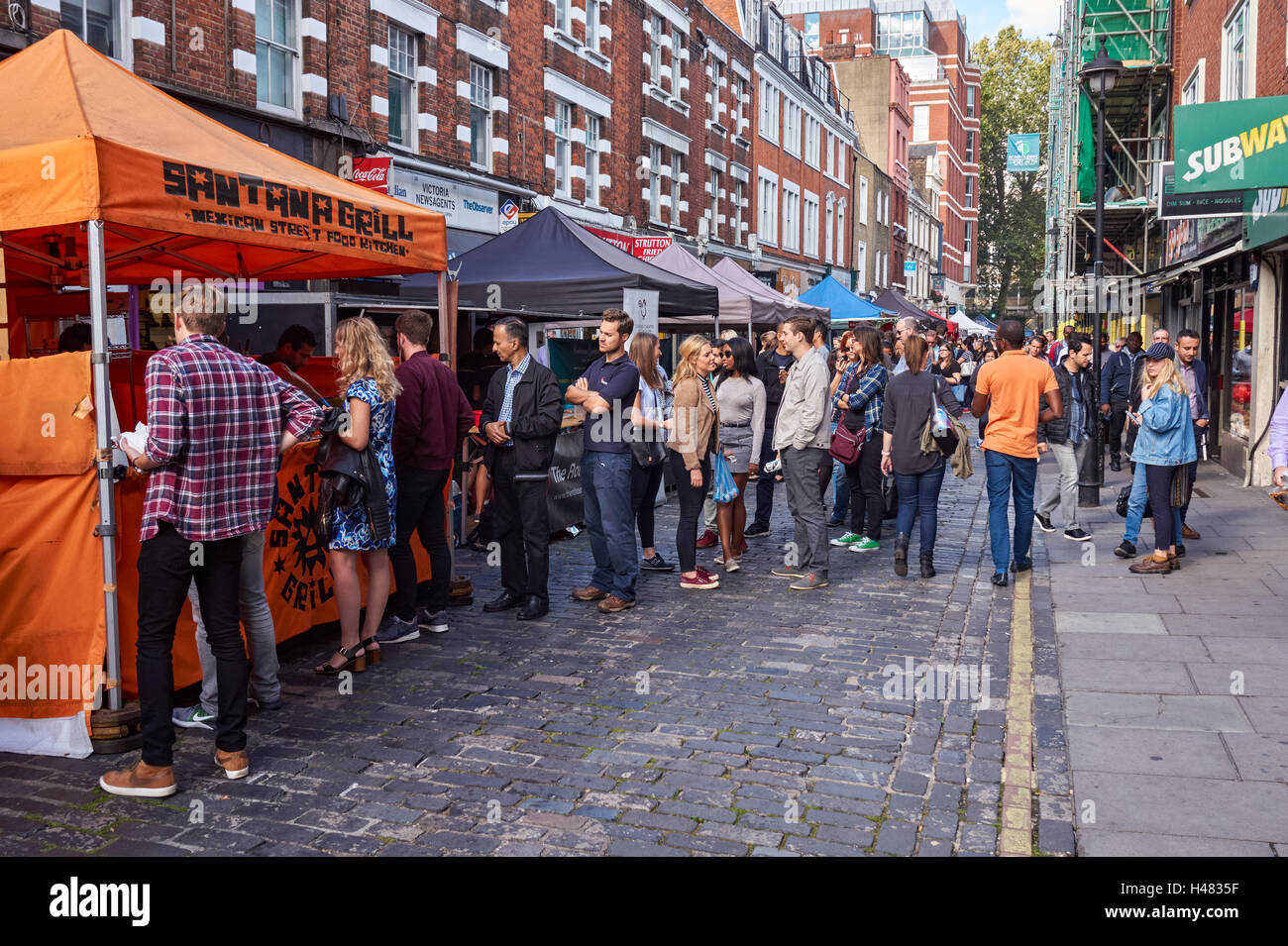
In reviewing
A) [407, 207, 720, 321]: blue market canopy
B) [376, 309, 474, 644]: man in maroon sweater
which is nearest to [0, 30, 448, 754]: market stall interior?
[376, 309, 474, 644]: man in maroon sweater

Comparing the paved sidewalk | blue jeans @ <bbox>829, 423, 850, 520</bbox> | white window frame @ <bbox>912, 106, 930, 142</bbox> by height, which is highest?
white window frame @ <bbox>912, 106, 930, 142</bbox>

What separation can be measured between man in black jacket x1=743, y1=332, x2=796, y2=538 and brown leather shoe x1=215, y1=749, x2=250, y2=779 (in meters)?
7.03

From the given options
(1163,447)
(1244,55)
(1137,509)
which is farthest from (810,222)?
(1163,447)

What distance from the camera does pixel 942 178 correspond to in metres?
79.9

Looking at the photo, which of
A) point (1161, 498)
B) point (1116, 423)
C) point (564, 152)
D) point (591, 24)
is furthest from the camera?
point (591, 24)

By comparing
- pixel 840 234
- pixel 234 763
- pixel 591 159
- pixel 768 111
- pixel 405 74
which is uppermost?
pixel 768 111

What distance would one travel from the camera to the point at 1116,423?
17094mm

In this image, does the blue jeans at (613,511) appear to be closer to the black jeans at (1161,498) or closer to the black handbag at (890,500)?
the black jeans at (1161,498)

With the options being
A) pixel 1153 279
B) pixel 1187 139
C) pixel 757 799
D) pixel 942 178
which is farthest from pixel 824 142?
pixel 757 799

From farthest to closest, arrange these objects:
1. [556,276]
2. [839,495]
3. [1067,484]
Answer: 1. [839,495]
2. [556,276]
3. [1067,484]

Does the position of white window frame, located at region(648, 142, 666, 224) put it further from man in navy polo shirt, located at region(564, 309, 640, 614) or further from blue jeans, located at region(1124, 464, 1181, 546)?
man in navy polo shirt, located at region(564, 309, 640, 614)

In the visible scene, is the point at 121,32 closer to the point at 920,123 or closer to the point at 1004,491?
the point at 1004,491

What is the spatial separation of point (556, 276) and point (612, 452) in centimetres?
414

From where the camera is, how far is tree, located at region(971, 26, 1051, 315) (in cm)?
7838
